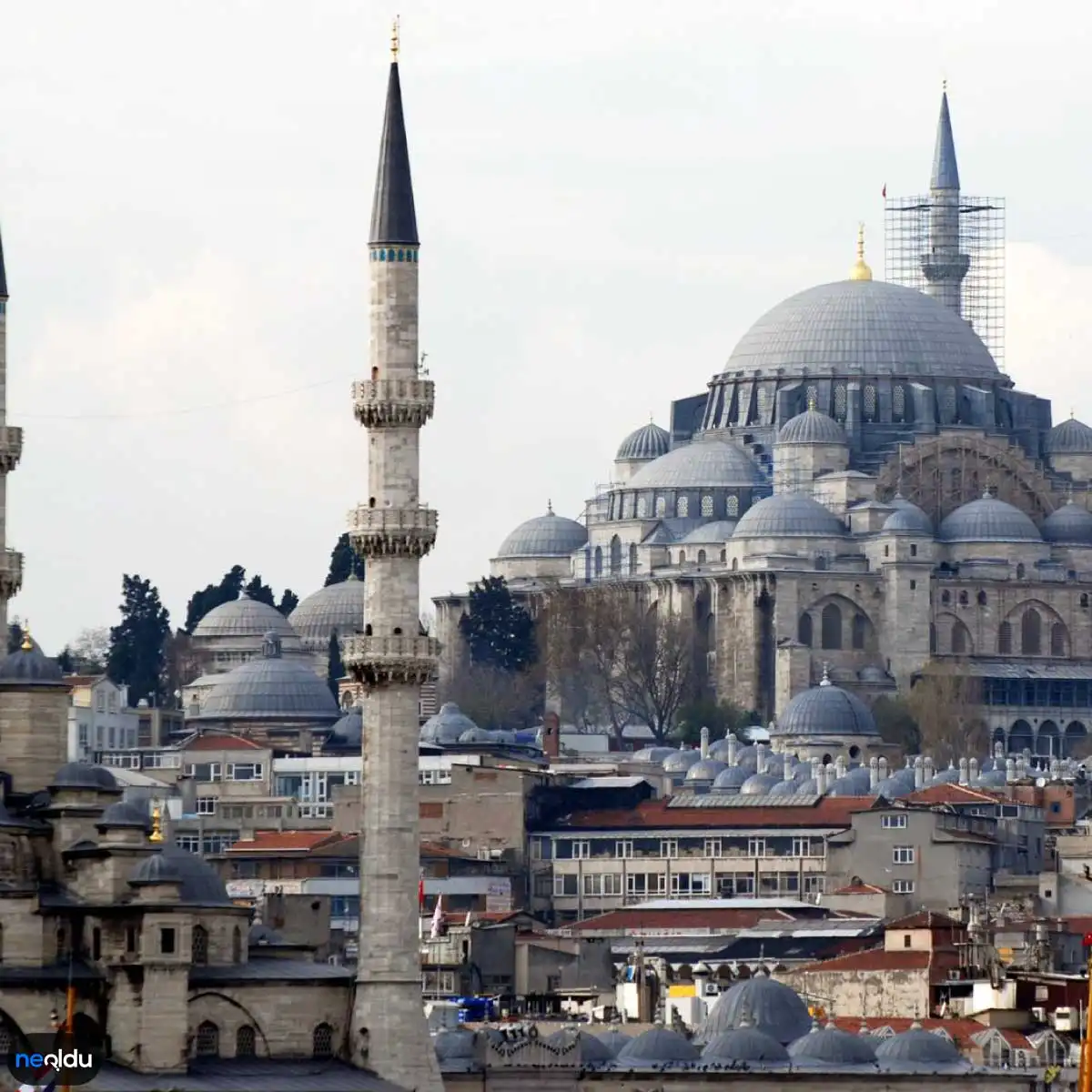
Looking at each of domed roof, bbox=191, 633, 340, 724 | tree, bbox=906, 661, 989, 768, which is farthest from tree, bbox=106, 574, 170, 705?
tree, bbox=906, 661, 989, 768

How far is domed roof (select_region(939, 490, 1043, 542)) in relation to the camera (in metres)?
168

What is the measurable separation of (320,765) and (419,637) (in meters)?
58.5

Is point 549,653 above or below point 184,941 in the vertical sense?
above

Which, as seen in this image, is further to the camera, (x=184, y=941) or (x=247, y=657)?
(x=247, y=657)

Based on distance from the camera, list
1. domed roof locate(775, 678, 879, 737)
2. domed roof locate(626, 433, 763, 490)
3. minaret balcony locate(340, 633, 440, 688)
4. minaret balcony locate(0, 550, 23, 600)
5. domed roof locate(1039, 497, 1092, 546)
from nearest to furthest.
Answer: minaret balcony locate(340, 633, 440, 688)
minaret balcony locate(0, 550, 23, 600)
domed roof locate(775, 678, 879, 737)
domed roof locate(1039, 497, 1092, 546)
domed roof locate(626, 433, 763, 490)

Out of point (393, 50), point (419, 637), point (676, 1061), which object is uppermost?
point (393, 50)

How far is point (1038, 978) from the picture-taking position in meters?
97.2

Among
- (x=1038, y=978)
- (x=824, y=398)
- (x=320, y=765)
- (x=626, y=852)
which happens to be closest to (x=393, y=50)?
(x=1038, y=978)

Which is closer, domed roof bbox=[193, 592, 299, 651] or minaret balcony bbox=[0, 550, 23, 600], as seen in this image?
minaret balcony bbox=[0, 550, 23, 600]

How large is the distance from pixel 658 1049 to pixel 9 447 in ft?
40.6

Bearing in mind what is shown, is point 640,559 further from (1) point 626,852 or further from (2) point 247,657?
(1) point 626,852

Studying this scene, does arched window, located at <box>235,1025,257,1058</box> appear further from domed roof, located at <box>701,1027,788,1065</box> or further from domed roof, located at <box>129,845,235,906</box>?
domed roof, located at <box>701,1027,788,1065</box>

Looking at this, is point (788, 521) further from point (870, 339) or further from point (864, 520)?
point (870, 339)

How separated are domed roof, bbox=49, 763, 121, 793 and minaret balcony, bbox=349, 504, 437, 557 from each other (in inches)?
191
